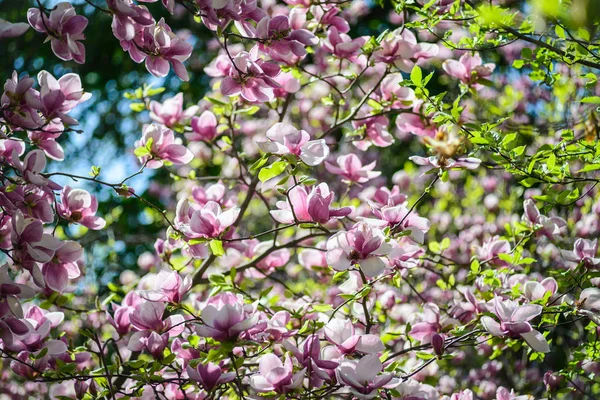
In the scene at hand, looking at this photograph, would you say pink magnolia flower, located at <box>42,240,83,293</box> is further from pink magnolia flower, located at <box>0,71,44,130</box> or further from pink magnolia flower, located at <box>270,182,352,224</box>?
pink magnolia flower, located at <box>270,182,352,224</box>

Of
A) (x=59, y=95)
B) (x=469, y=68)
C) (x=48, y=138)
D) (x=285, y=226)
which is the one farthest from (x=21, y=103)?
(x=469, y=68)

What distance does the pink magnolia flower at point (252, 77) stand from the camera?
1.37m

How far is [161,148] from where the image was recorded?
62.2 inches

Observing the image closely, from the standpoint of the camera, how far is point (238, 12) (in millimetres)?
1306

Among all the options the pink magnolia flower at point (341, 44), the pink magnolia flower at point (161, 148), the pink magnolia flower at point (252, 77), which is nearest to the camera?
the pink magnolia flower at point (252, 77)

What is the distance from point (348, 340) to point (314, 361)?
0.28 feet

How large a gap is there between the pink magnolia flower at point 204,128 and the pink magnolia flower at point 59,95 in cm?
53

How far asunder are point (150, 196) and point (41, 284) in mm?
3815

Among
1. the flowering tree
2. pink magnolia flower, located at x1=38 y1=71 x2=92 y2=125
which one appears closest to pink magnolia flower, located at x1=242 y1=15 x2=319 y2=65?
the flowering tree

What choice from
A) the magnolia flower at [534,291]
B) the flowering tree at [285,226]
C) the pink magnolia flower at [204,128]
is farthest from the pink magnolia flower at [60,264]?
the magnolia flower at [534,291]

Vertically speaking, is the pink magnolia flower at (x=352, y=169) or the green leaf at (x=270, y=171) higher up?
the pink magnolia flower at (x=352, y=169)

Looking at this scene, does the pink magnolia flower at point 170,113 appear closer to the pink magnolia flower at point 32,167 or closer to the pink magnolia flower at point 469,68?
the pink magnolia flower at point 32,167

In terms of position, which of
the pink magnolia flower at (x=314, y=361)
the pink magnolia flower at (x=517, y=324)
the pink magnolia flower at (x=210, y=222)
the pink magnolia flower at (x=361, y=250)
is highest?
the pink magnolia flower at (x=210, y=222)

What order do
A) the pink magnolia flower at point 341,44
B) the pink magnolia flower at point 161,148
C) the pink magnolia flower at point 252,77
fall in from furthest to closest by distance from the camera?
the pink magnolia flower at point 341,44
the pink magnolia flower at point 161,148
the pink magnolia flower at point 252,77
